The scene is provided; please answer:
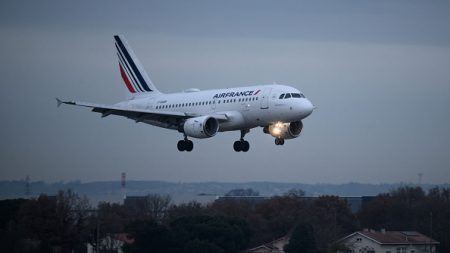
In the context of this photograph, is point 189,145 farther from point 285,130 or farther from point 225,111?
point 285,130

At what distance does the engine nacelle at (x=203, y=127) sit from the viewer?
109 metres

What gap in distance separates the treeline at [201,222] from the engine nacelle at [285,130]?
36.9 feet

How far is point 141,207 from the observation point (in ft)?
457

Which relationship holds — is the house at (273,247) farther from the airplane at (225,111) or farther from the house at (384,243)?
the airplane at (225,111)

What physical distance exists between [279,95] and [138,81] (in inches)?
944

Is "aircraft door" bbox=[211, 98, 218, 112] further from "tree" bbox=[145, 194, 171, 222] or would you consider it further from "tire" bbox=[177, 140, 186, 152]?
"tree" bbox=[145, 194, 171, 222]

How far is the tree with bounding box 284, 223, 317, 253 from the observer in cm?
11838

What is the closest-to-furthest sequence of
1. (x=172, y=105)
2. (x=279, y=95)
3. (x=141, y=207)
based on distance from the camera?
(x=279, y=95)
(x=172, y=105)
(x=141, y=207)

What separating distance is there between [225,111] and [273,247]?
1699 centimetres

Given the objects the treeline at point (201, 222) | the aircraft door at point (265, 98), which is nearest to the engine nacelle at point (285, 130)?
the aircraft door at point (265, 98)

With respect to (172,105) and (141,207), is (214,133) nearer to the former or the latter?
(172,105)

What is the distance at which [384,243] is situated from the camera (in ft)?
401

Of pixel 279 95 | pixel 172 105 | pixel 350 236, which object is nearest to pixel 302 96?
pixel 279 95

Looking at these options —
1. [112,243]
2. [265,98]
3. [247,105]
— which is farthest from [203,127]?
[112,243]
